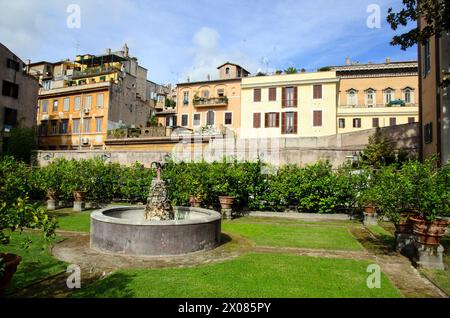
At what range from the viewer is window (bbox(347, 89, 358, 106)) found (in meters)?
45.5

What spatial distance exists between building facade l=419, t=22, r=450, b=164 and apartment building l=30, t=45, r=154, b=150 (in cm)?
3314

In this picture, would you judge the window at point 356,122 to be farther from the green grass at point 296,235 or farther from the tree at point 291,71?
the green grass at point 296,235

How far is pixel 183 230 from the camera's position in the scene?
28.4 ft

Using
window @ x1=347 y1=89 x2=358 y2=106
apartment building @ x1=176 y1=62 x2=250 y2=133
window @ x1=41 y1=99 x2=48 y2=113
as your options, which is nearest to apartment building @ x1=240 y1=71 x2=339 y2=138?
apartment building @ x1=176 y1=62 x2=250 y2=133

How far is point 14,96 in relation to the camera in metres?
37.0

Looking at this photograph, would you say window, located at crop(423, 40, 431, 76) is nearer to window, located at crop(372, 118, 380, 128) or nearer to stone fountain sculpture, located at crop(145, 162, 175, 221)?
stone fountain sculpture, located at crop(145, 162, 175, 221)

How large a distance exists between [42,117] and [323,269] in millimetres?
47628

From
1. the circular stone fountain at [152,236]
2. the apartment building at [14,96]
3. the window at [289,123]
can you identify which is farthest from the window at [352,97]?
the circular stone fountain at [152,236]

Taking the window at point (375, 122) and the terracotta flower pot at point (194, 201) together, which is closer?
the terracotta flower pot at point (194, 201)

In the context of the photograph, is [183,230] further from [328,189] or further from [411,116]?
[411,116]

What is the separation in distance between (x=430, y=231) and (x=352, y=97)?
4133 cm

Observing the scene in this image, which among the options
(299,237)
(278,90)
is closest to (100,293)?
(299,237)

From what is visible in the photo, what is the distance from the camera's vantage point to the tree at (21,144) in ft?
113

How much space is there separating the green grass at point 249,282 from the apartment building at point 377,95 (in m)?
34.3
